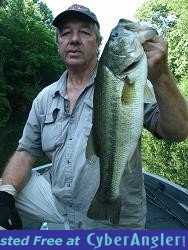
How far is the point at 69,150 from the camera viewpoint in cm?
336

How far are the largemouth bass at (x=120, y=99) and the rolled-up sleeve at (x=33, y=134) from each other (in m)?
1.05

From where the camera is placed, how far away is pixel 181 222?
17.1ft

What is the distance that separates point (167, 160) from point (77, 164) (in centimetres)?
891

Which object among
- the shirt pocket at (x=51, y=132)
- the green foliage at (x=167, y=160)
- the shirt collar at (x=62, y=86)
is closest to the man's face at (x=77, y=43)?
the shirt collar at (x=62, y=86)

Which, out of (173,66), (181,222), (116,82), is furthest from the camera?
(173,66)

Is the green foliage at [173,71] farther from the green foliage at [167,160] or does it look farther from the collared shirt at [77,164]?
the collared shirt at [77,164]

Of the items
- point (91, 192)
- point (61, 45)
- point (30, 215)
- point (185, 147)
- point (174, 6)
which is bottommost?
point (185, 147)

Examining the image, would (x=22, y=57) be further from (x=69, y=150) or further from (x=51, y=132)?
(x=69, y=150)

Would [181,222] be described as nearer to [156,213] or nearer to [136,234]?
[156,213]

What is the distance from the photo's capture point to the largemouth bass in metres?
2.41

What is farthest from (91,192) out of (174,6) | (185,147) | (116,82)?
(174,6)

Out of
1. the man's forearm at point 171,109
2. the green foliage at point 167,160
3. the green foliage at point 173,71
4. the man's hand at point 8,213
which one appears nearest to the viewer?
the man's forearm at point 171,109

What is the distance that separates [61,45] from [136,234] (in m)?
2.05

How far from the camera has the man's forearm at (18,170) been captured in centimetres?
359
